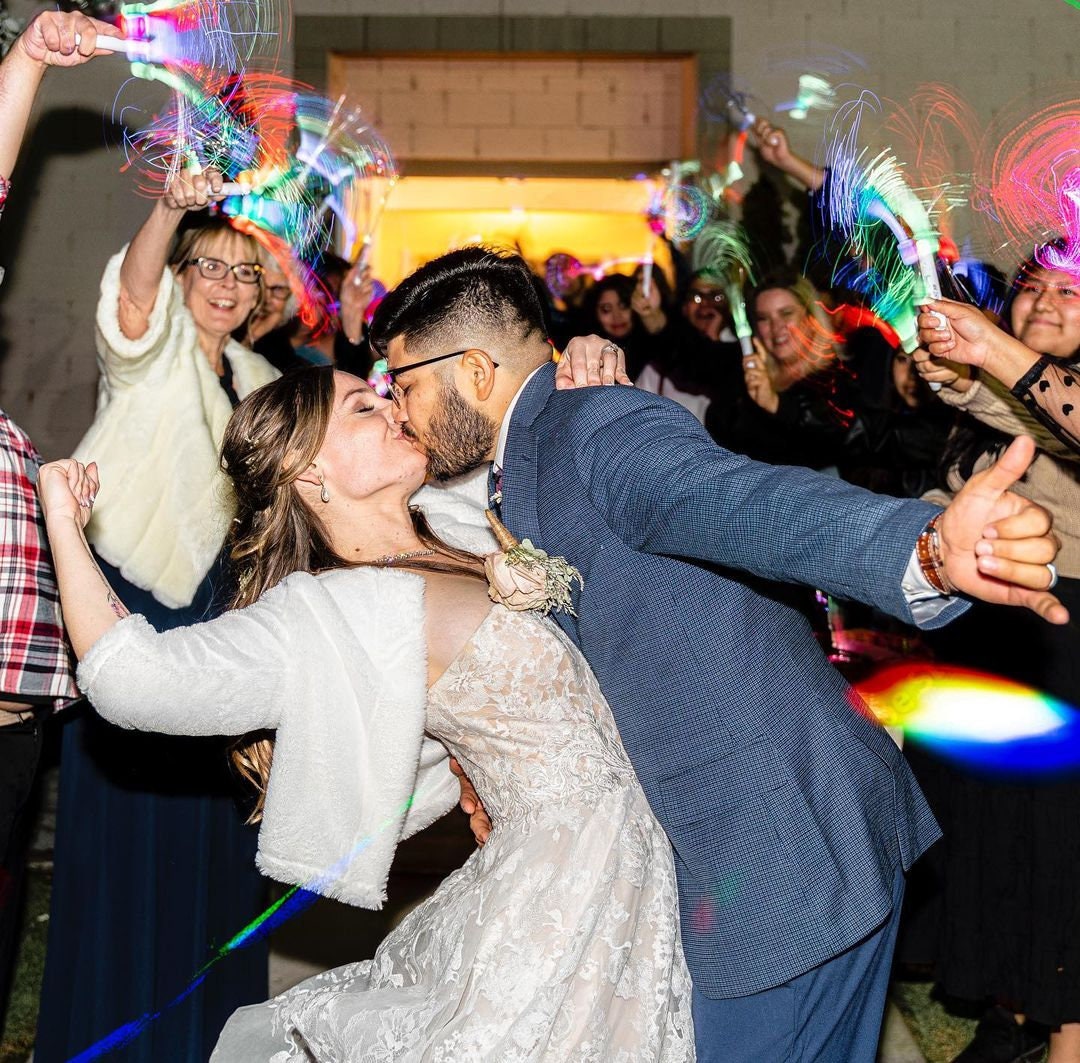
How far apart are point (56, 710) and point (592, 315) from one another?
3468 millimetres

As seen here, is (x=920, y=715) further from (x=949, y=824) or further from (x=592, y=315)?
(x=592, y=315)

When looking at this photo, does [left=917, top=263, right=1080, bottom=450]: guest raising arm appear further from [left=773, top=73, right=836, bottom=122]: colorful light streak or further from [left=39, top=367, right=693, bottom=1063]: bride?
[left=773, top=73, right=836, bottom=122]: colorful light streak

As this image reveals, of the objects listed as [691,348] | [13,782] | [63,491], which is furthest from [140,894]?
[691,348]

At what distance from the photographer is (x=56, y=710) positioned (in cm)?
311

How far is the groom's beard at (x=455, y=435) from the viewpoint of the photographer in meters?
2.49

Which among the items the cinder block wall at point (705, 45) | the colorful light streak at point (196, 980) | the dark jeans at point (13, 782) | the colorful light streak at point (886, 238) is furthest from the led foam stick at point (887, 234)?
the cinder block wall at point (705, 45)

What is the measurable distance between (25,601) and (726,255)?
17.3 ft

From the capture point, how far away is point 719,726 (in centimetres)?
202

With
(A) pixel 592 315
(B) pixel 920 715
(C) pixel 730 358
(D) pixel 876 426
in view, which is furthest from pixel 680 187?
(B) pixel 920 715

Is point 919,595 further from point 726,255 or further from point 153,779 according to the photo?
point 726,255

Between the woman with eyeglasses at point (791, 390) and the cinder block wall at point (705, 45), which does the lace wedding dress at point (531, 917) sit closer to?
the woman with eyeglasses at point (791, 390)

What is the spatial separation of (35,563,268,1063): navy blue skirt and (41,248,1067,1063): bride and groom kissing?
115cm

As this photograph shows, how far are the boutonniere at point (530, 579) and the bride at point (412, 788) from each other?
74 millimetres

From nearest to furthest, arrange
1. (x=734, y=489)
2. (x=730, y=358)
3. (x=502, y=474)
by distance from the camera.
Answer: (x=734, y=489)
(x=502, y=474)
(x=730, y=358)
